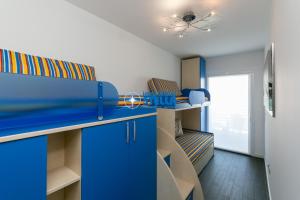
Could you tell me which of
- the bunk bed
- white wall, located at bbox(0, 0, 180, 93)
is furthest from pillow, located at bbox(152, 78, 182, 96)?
white wall, located at bbox(0, 0, 180, 93)

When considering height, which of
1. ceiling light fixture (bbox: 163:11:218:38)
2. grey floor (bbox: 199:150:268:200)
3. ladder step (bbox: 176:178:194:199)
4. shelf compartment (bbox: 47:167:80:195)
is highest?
ceiling light fixture (bbox: 163:11:218:38)

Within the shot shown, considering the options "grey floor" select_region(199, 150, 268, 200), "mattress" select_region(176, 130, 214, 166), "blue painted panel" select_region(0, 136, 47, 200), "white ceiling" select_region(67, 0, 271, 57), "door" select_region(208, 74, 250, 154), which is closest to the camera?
"blue painted panel" select_region(0, 136, 47, 200)

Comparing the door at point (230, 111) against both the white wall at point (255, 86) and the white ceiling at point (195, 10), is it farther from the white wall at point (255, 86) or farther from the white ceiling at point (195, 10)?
the white ceiling at point (195, 10)

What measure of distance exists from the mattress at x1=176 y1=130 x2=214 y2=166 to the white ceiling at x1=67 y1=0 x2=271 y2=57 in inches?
82.9

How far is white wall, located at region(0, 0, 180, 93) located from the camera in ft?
4.70

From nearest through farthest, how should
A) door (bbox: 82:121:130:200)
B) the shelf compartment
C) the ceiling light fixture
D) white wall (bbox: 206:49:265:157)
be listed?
the shelf compartment < door (bbox: 82:121:130:200) < the ceiling light fixture < white wall (bbox: 206:49:265:157)

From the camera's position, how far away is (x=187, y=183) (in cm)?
210

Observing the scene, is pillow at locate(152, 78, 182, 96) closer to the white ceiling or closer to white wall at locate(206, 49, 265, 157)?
the white ceiling

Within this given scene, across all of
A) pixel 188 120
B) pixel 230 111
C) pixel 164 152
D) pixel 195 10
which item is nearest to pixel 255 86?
pixel 230 111

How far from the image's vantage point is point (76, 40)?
1905mm

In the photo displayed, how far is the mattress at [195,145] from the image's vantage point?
2568 millimetres

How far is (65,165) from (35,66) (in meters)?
0.96

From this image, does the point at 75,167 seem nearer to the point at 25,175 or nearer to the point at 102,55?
the point at 25,175

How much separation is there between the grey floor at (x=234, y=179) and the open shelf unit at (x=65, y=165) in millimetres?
1988
